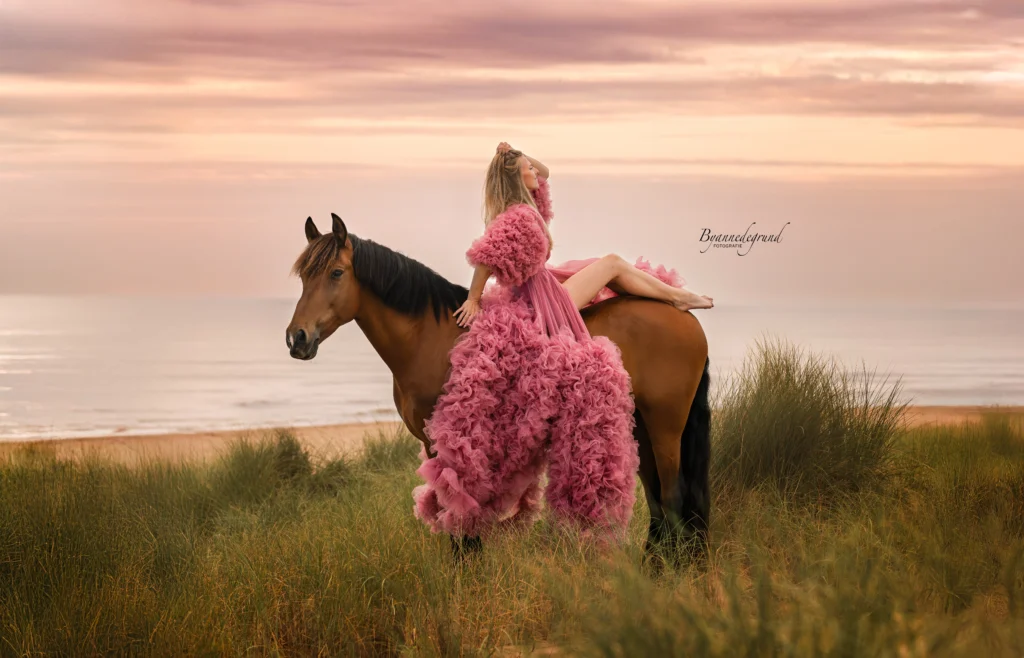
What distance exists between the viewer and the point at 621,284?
4613mm

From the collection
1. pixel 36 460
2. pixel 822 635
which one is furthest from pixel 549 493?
pixel 36 460

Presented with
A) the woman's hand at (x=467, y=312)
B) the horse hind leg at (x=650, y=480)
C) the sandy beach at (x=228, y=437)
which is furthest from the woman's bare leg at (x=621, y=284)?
the sandy beach at (x=228, y=437)

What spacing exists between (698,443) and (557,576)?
4.10ft

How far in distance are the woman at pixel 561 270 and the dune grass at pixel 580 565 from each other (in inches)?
45.5

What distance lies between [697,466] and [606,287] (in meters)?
1.00

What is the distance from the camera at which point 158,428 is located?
46.6 ft

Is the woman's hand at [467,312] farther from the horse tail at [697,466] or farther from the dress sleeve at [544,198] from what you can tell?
the horse tail at [697,466]

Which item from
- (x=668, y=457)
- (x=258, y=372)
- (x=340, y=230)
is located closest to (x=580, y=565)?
(x=668, y=457)

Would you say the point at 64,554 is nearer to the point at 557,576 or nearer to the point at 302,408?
the point at 557,576

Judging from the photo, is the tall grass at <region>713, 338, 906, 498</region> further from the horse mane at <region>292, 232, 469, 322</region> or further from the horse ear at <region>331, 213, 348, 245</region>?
the horse ear at <region>331, 213, 348, 245</region>

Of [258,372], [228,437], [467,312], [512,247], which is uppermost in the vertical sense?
[512,247]

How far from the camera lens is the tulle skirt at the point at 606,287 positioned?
4711 millimetres

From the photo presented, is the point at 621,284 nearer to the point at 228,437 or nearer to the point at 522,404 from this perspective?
the point at 522,404

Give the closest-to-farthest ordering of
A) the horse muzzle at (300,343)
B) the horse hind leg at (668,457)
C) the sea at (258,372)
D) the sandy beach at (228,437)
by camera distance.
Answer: the horse muzzle at (300,343) → the horse hind leg at (668,457) → the sandy beach at (228,437) → the sea at (258,372)
